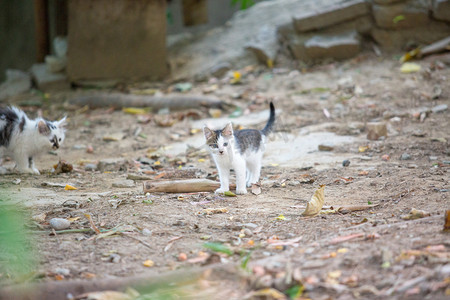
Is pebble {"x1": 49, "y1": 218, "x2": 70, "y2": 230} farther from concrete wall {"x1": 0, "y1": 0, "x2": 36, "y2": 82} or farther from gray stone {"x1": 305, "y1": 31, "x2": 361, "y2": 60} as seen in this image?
concrete wall {"x1": 0, "y1": 0, "x2": 36, "y2": 82}

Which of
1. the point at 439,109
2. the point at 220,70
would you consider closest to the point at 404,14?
the point at 439,109

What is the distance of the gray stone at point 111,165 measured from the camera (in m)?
7.13

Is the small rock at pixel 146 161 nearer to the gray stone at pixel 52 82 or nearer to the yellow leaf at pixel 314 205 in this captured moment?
the yellow leaf at pixel 314 205

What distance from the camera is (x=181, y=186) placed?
5723 millimetres

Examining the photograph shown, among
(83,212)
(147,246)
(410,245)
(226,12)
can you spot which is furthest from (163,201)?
(226,12)

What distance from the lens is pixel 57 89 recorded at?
11539 mm

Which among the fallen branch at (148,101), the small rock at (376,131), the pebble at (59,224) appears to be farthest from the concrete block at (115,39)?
the pebble at (59,224)

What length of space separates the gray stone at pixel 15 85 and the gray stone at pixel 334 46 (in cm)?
604

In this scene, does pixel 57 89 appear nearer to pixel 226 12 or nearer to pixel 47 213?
pixel 226 12

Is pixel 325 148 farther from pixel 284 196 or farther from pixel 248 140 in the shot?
pixel 284 196

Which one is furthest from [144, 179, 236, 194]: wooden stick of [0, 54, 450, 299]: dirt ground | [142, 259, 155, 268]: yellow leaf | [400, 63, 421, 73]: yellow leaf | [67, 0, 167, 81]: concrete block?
[67, 0, 167, 81]: concrete block

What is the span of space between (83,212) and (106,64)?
7.03 meters

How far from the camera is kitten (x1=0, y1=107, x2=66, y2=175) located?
6.98m

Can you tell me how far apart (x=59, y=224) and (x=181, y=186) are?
1.58 m
